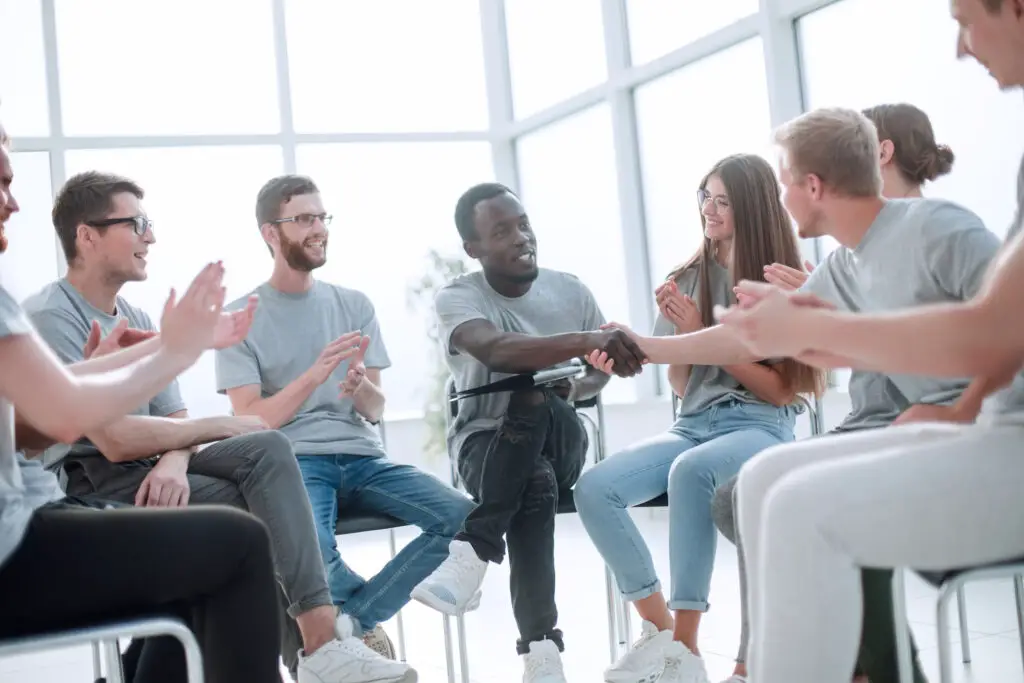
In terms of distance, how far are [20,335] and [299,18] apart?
228 inches

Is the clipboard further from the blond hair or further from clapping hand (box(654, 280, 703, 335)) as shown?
the blond hair

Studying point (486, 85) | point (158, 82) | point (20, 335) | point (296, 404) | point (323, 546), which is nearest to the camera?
point (20, 335)

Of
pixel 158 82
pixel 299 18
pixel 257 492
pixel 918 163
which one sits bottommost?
pixel 257 492

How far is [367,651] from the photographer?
7.65 feet

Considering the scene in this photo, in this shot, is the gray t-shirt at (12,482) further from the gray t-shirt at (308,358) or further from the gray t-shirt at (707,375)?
the gray t-shirt at (707,375)

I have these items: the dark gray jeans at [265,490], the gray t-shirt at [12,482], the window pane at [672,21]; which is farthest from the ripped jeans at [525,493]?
the window pane at [672,21]

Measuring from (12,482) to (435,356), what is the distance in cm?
517

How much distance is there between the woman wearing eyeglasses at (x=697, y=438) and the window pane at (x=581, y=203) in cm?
355

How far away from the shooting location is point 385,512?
2691mm

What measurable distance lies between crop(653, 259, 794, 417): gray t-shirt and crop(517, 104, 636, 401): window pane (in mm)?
3468

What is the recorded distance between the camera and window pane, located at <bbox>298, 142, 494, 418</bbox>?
6.73m

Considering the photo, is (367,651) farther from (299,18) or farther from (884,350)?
(299,18)

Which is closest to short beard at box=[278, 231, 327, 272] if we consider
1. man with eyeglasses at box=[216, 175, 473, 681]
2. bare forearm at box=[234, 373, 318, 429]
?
man with eyeglasses at box=[216, 175, 473, 681]

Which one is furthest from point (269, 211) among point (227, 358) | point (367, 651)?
point (367, 651)
